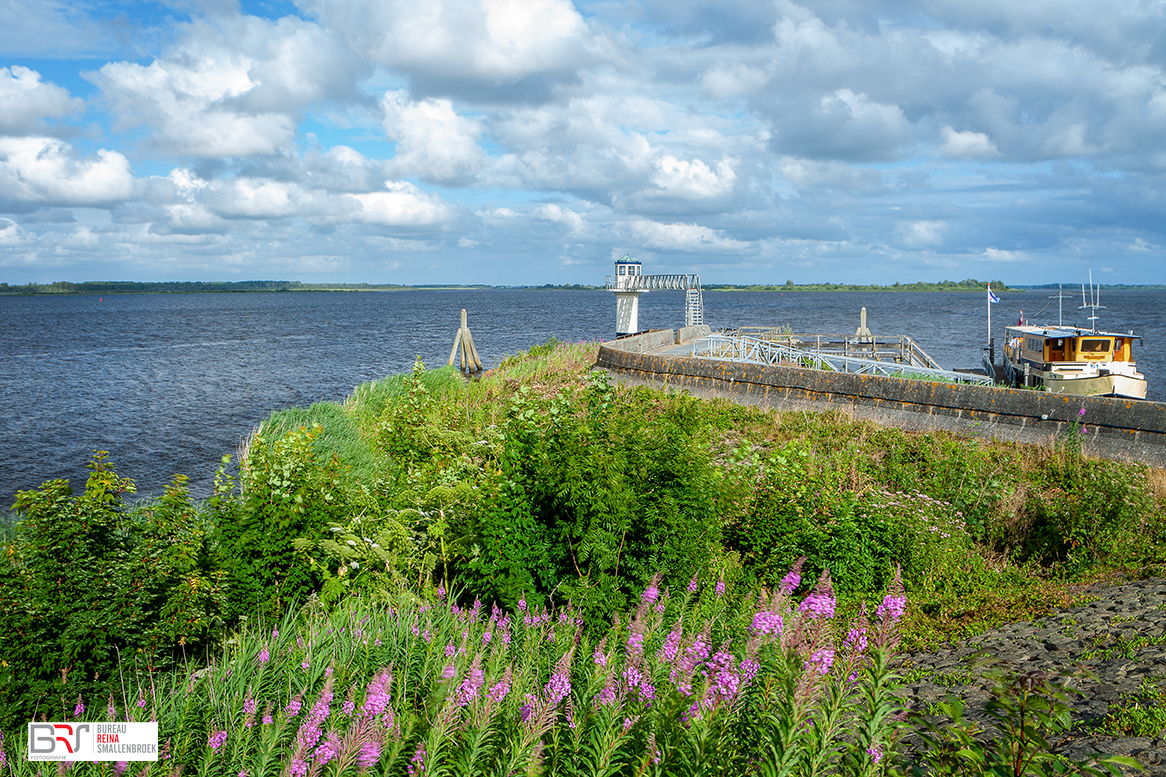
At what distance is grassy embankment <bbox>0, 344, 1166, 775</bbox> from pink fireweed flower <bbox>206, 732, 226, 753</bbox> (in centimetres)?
6

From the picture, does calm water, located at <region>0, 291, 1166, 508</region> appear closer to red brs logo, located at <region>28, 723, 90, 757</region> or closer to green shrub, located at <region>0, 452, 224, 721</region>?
green shrub, located at <region>0, 452, 224, 721</region>

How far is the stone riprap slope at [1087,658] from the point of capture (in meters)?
4.38

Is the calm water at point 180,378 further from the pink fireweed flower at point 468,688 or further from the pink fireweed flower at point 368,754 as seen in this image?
the pink fireweed flower at point 368,754

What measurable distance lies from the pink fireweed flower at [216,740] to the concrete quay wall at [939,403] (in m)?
12.5

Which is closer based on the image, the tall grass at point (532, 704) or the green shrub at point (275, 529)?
the tall grass at point (532, 704)

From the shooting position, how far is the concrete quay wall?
38.0 ft

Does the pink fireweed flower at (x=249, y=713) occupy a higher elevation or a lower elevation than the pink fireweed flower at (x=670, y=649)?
lower

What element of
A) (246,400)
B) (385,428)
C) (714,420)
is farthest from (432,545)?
(246,400)

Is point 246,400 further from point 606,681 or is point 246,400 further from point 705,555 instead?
point 606,681

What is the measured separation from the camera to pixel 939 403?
13469mm

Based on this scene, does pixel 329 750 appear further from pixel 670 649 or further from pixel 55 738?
pixel 55 738

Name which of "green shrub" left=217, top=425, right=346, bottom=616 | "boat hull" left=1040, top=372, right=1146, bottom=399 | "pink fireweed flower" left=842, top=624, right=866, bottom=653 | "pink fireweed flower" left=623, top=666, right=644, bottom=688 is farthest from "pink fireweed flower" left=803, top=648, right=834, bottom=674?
"boat hull" left=1040, top=372, right=1146, bottom=399

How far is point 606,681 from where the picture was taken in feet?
11.3

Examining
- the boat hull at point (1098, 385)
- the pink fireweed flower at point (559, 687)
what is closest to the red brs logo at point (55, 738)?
the pink fireweed flower at point (559, 687)
